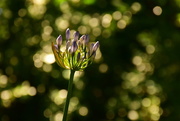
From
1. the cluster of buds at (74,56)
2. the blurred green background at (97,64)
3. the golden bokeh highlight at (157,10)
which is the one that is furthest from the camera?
the blurred green background at (97,64)

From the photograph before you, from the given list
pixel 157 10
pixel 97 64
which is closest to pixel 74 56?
pixel 157 10

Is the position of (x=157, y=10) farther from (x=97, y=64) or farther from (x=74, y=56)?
(x=74, y=56)

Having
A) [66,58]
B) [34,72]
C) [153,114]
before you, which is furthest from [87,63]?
[34,72]

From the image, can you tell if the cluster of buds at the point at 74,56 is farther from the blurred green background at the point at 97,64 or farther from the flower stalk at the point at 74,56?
the blurred green background at the point at 97,64

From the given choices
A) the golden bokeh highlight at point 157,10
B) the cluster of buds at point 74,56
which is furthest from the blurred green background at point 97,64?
the cluster of buds at point 74,56

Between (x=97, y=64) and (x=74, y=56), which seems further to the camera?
(x=97, y=64)

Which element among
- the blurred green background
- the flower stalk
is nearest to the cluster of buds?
the flower stalk

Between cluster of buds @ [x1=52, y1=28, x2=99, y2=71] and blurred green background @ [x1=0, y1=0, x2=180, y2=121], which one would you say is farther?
blurred green background @ [x1=0, y1=0, x2=180, y2=121]

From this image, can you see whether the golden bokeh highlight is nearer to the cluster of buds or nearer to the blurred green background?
the blurred green background
